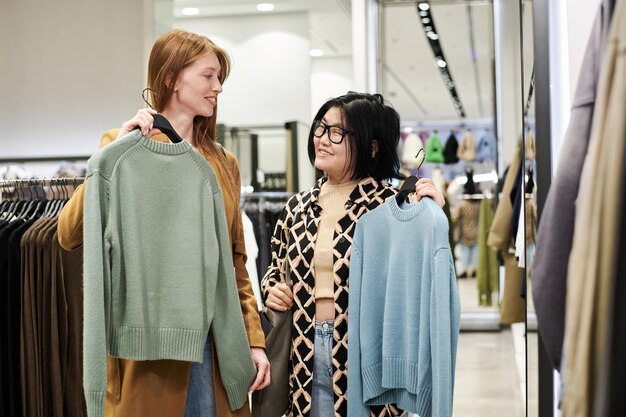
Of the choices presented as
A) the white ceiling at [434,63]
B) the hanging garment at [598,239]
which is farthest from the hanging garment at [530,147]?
the white ceiling at [434,63]

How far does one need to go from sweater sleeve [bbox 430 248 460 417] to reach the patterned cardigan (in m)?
0.27

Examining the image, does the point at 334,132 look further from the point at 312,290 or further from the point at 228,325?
the point at 228,325

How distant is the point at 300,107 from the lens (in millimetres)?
8547

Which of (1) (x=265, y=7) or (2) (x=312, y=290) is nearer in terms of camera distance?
(2) (x=312, y=290)

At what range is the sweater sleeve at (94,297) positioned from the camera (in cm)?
187

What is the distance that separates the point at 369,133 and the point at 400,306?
56cm

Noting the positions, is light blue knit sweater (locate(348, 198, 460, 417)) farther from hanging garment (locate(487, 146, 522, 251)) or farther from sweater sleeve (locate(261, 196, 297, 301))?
hanging garment (locate(487, 146, 522, 251))

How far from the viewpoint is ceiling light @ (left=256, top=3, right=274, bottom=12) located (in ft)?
27.1

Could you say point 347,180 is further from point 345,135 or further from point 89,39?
point 89,39

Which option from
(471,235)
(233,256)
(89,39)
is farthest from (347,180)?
(471,235)

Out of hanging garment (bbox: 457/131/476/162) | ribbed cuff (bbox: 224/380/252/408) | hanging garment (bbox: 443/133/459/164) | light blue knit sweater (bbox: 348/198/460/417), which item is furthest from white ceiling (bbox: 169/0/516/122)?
ribbed cuff (bbox: 224/380/252/408)

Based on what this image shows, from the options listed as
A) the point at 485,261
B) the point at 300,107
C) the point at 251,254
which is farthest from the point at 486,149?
the point at 251,254

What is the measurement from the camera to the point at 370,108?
2.43 meters

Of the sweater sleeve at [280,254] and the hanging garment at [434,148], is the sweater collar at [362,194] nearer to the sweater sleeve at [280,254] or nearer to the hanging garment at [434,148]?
the sweater sleeve at [280,254]
